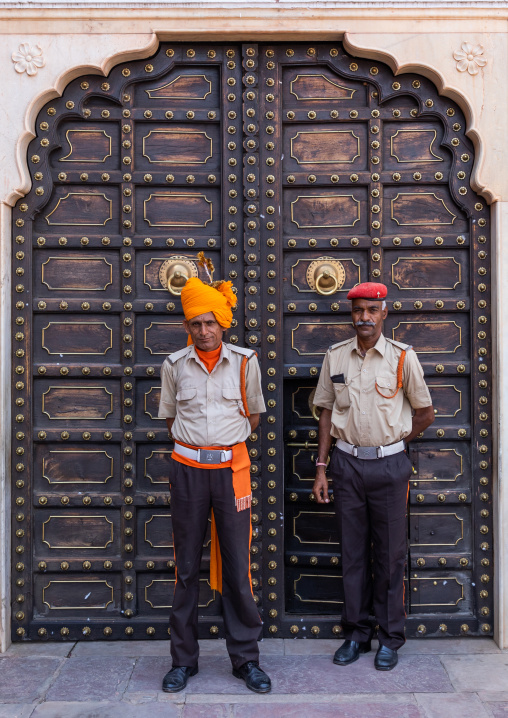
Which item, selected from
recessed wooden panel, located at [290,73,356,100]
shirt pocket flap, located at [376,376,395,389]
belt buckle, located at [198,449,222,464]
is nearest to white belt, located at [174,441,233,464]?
belt buckle, located at [198,449,222,464]

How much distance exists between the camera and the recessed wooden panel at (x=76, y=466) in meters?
4.10

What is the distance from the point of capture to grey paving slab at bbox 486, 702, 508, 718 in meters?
3.19

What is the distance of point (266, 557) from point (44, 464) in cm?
143

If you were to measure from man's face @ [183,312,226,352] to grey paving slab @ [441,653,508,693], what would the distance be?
2.11 metres

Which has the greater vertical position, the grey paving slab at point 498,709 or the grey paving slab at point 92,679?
the grey paving slab at point 498,709

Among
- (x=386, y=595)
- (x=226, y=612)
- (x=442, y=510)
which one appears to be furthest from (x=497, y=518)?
(x=226, y=612)

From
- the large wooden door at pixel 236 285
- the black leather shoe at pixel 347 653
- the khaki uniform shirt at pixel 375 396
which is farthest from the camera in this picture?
the large wooden door at pixel 236 285

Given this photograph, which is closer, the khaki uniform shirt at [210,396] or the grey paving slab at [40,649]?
the khaki uniform shirt at [210,396]

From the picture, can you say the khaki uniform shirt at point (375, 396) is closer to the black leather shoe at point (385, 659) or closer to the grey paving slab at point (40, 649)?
the black leather shoe at point (385, 659)

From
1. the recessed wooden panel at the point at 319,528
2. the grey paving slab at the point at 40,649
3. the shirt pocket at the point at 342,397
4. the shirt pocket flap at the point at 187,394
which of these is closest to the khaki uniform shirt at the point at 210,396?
the shirt pocket flap at the point at 187,394

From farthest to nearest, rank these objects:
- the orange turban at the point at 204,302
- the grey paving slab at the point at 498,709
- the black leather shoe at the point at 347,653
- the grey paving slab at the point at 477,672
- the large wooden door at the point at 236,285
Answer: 1. the large wooden door at the point at 236,285
2. the black leather shoe at the point at 347,653
3. the grey paving slab at the point at 477,672
4. the orange turban at the point at 204,302
5. the grey paving slab at the point at 498,709

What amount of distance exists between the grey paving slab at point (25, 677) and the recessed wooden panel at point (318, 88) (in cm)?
353

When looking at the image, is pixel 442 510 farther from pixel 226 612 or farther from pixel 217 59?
pixel 217 59

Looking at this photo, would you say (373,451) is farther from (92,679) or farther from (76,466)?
(92,679)
